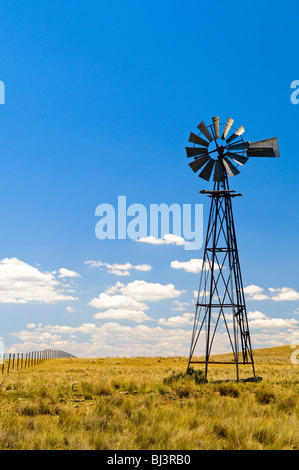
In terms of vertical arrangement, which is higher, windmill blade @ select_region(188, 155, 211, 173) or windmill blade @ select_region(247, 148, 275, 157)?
windmill blade @ select_region(247, 148, 275, 157)

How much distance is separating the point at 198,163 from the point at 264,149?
3845mm

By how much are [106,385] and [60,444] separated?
27.6 feet

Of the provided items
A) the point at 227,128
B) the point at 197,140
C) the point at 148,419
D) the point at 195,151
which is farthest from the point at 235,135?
the point at 148,419

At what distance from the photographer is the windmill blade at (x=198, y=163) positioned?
23.9 m

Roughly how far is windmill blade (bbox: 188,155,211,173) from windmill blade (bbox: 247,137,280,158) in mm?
2378

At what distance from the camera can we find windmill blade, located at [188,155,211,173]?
78.5 feet

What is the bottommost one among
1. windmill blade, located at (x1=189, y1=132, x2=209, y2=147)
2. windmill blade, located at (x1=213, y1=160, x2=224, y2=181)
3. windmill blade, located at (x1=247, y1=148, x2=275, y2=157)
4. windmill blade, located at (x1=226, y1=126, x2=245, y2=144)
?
windmill blade, located at (x1=213, y1=160, x2=224, y2=181)

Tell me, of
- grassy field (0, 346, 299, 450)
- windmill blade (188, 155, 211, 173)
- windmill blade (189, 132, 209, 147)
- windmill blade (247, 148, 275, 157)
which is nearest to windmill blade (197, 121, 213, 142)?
windmill blade (189, 132, 209, 147)

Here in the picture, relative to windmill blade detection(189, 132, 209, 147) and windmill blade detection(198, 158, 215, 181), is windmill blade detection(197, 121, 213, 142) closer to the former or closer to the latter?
windmill blade detection(189, 132, 209, 147)

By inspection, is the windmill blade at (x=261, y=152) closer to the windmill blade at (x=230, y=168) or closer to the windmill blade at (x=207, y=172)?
the windmill blade at (x=230, y=168)

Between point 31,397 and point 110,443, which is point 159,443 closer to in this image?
point 110,443
